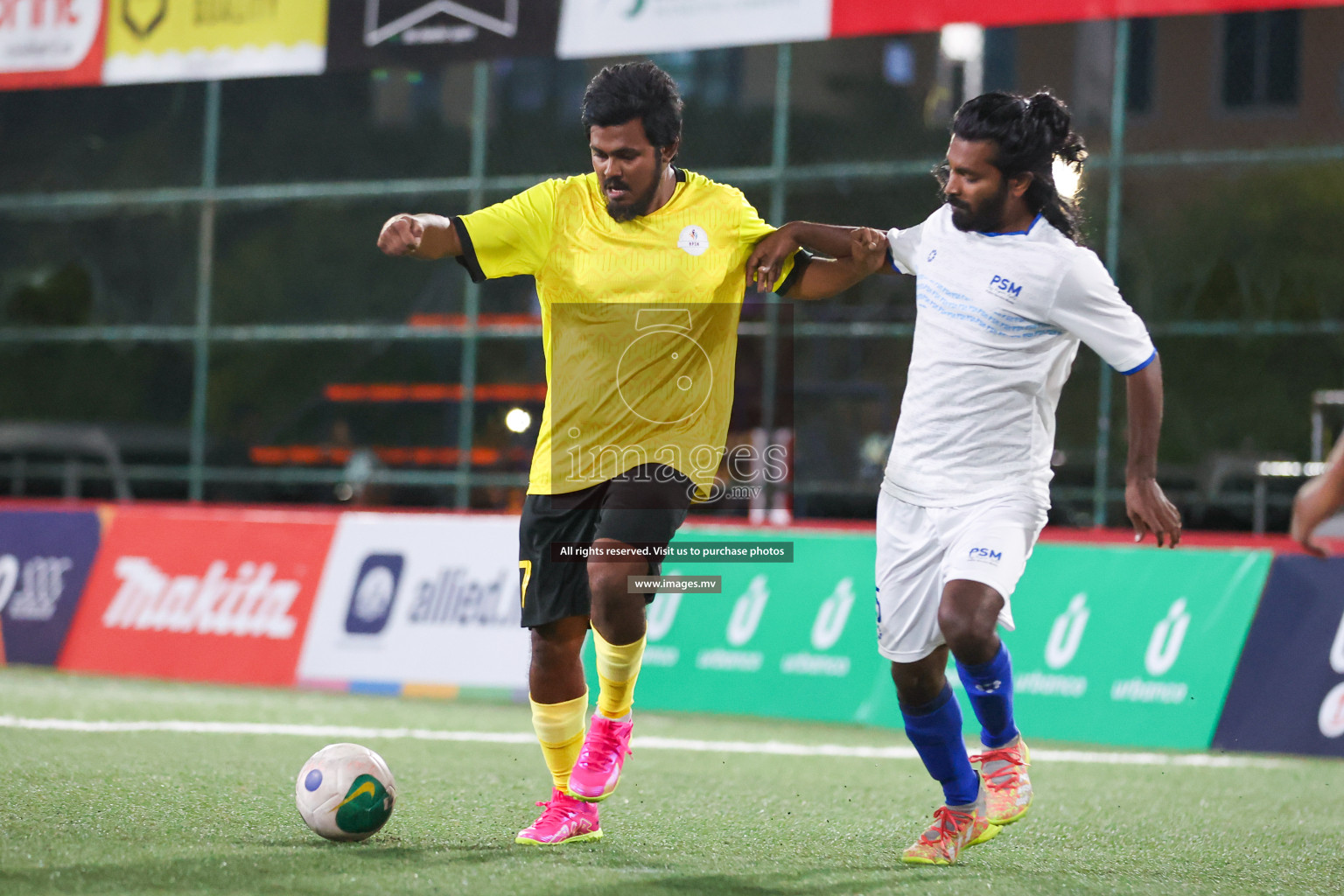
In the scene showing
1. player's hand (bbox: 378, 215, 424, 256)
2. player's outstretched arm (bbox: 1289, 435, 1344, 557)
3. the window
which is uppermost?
the window

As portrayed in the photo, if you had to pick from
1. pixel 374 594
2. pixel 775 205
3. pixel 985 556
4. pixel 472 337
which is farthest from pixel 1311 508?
pixel 472 337

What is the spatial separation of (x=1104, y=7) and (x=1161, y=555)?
410 centimetres

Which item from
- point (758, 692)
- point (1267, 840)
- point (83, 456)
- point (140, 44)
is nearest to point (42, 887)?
point (1267, 840)

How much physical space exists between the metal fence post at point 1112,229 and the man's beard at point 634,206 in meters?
7.07

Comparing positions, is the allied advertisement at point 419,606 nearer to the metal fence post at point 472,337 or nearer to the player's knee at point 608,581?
the metal fence post at point 472,337

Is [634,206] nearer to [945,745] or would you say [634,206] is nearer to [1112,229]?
[945,745]

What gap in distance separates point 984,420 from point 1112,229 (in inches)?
301

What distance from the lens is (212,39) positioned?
13742 mm

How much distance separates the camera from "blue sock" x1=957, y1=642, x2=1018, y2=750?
5.01 metres

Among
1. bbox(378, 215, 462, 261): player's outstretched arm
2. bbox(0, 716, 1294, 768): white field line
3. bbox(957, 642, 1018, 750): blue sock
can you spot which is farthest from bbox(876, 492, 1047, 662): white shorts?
bbox(0, 716, 1294, 768): white field line

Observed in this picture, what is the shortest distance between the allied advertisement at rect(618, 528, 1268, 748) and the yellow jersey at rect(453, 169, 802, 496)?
391 cm

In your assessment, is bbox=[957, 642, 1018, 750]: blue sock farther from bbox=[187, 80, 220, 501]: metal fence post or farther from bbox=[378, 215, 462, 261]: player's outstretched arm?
bbox=[187, 80, 220, 501]: metal fence post

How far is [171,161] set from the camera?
90.4ft

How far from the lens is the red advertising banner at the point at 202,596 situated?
10.4m
